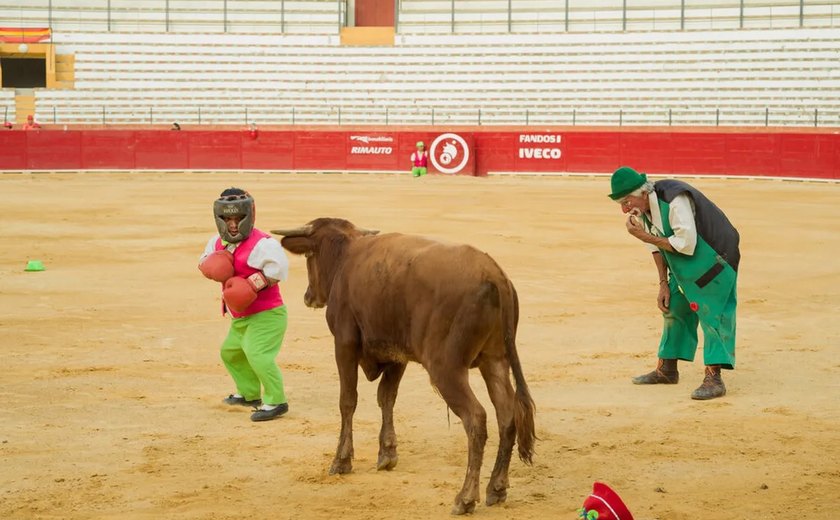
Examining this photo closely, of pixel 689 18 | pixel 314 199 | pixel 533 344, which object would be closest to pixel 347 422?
pixel 533 344

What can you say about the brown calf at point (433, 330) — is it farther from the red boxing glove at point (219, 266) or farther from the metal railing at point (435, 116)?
the metal railing at point (435, 116)

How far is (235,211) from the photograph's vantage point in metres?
6.92

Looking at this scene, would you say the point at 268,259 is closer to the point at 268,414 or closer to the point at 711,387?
the point at 268,414

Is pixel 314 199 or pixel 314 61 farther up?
pixel 314 61

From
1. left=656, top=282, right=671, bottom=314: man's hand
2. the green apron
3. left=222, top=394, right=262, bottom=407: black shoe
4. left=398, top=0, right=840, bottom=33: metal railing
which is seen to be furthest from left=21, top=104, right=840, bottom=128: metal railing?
left=222, top=394, right=262, bottom=407: black shoe

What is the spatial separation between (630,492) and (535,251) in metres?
10.4

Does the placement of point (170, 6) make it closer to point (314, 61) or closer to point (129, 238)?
point (314, 61)

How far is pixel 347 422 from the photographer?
5.91 metres

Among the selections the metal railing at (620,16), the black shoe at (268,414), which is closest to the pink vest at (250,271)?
the black shoe at (268,414)

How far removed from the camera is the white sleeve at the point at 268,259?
698cm

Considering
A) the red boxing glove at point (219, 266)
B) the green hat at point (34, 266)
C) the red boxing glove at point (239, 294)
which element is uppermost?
the red boxing glove at point (219, 266)

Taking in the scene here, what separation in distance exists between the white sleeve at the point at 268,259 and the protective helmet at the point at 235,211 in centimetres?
13

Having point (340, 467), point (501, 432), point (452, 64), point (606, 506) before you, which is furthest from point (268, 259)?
point (452, 64)

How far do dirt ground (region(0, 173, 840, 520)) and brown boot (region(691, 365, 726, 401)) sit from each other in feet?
0.24
